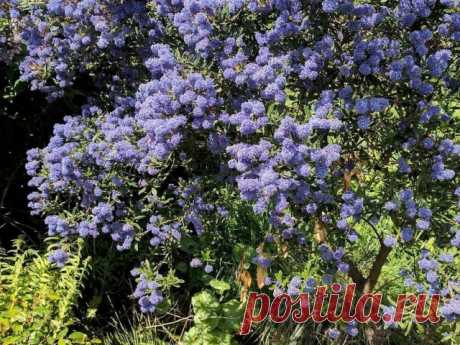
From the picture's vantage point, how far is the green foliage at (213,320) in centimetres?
335

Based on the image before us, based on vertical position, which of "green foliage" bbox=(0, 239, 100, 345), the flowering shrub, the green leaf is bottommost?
"green foliage" bbox=(0, 239, 100, 345)

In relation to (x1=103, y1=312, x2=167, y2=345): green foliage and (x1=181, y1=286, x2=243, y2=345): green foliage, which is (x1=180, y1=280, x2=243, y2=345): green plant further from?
(x1=103, y1=312, x2=167, y2=345): green foliage

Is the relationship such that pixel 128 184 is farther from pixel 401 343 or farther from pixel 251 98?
pixel 401 343

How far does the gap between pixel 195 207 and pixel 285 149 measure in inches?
39.9

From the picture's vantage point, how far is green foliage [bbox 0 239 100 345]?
296 cm

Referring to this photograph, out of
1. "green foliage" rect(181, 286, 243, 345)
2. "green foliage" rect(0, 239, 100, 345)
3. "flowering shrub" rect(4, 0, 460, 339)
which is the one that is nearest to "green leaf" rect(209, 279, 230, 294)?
"green foliage" rect(181, 286, 243, 345)

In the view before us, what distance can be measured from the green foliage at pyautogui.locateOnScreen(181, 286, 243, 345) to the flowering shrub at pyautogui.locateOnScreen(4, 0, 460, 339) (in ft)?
1.22

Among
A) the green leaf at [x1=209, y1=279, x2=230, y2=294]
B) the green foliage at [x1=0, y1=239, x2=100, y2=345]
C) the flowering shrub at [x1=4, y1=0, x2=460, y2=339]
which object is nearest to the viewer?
the flowering shrub at [x1=4, y1=0, x2=460, y2=339]

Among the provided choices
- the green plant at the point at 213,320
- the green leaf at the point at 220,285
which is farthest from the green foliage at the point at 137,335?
the green leaf at the point at 220,285

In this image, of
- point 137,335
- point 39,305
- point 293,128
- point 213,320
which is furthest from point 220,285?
point 293,128

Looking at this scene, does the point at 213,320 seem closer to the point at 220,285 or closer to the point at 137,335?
the point at 220,285

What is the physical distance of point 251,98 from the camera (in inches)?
99.9

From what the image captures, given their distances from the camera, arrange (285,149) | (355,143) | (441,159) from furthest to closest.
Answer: (355,143) → (441,159) → (285,149)

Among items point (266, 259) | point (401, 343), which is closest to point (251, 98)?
point (266, 259)
